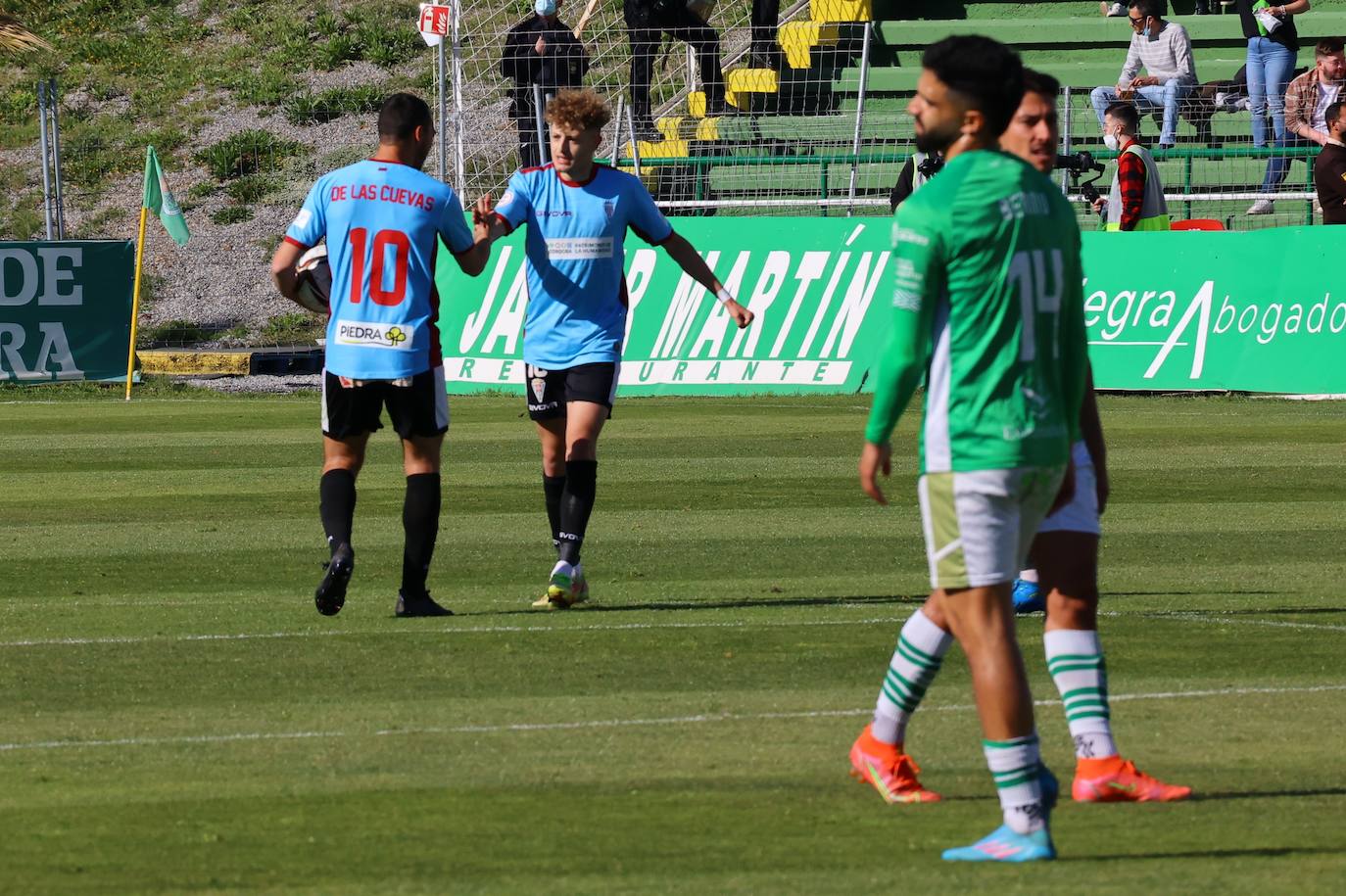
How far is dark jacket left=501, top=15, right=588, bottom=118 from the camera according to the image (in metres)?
26.3

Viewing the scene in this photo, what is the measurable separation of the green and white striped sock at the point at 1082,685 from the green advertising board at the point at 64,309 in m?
19.4

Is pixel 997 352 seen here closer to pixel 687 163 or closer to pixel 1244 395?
pixel 1244 395

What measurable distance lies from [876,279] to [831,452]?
5072 millimetres

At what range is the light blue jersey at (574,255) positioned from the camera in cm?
1014

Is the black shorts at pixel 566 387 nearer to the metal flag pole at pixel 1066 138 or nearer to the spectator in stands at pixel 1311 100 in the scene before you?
the metal flag pole at pixel 1066 138

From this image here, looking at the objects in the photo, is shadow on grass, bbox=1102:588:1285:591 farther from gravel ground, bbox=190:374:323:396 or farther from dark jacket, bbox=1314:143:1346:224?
gravel ground, bbox=190:374:323:396

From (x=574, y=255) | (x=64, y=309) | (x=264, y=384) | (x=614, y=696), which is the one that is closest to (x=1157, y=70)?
(x=264, y=384)

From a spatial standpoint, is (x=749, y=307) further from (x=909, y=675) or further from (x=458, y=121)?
(x=909, y=675)

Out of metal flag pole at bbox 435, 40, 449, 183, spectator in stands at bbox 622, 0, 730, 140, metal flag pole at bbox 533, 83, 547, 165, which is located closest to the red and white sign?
metal flag pole at bbox 435, 40, 449, 183

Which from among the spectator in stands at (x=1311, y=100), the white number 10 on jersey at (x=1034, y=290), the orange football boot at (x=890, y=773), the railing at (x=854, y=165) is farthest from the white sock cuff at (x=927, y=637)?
the spectator in stands at (x=1311, y=100)

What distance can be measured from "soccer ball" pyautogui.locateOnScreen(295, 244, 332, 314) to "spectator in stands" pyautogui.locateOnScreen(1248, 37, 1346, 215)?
630 inches

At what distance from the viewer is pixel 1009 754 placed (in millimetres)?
5203

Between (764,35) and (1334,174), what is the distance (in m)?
10.6

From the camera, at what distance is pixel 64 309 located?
24.0 metres
